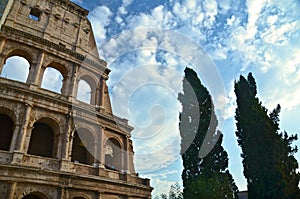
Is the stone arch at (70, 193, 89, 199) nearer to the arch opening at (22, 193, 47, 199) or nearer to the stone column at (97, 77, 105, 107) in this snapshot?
the arch opening at (22, 193, 47, 199)

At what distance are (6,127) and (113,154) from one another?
25.6 ft

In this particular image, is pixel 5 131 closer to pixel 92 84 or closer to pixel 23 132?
pixel 23 132

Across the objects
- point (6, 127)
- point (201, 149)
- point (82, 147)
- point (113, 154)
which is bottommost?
point (201, 149)

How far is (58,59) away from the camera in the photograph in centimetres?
1745

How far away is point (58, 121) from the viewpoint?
15.1 m

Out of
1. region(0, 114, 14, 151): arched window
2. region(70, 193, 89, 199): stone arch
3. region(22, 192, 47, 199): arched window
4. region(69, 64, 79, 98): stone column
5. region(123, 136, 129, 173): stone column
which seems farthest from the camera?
region(123, 136, 129, 173): stone column

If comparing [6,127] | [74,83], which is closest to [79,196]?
[6,127]

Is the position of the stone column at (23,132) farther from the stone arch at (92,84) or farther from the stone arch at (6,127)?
the stone arch at (92,84)

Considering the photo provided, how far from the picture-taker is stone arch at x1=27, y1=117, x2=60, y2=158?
14.8 metres

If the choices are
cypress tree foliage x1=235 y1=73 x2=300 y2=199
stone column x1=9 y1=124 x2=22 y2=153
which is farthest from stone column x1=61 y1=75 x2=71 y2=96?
cypress tree foliage x1=235 y1=73 x2=300 y2=199

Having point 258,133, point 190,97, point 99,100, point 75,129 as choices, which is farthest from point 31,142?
point 258,133

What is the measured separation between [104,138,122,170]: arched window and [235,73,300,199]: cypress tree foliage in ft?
31.1

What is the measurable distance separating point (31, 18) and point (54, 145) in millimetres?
10395

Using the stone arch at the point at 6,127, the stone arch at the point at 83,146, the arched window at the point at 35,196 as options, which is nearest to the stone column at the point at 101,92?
the stone arch at the point at 83,146
